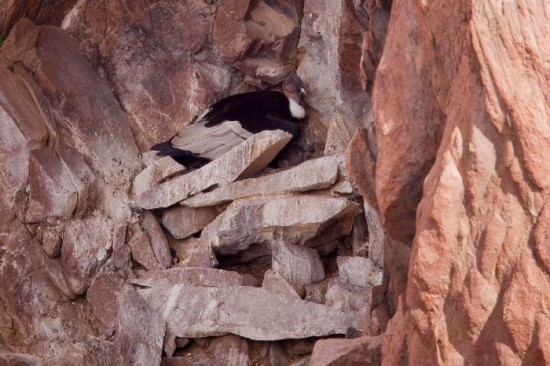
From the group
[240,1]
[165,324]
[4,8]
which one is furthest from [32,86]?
[165,324]

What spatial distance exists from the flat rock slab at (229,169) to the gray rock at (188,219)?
0.45 ft

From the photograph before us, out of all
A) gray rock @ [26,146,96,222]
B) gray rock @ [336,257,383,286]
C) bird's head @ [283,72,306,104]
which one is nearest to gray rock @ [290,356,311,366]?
gray rock @ [336,257,383,286]

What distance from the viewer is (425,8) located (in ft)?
13.8

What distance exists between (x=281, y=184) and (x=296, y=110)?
35.7 inches

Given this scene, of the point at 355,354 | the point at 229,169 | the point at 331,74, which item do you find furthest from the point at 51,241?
the point at 355,354

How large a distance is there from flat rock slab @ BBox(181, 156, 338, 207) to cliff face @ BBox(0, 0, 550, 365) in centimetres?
2

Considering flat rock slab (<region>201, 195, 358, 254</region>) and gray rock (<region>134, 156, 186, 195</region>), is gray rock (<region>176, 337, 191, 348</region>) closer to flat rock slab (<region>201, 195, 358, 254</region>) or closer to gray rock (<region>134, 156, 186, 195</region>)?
flat rock slab (<region>201, 195, 358, 254</region>)

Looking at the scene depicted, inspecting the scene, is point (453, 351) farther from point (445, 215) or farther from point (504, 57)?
point (504, 57)

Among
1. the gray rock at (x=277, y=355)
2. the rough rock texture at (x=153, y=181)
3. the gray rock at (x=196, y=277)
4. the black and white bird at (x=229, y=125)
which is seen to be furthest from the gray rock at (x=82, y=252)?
the gray rock at (x=277, y=355)

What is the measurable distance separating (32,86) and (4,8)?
25.3 inches

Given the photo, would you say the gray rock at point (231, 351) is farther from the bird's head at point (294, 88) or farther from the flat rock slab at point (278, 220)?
the bird's head at point (294, 88)

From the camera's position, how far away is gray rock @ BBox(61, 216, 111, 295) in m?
7.82

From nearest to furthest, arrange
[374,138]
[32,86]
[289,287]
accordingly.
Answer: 1. [374,138]
2. [289,287]
3. [32,86]

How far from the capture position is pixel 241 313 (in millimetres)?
7004
